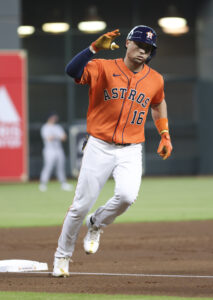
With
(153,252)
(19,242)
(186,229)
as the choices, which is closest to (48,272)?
(153,252)

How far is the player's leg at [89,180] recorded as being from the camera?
6805 millimetres

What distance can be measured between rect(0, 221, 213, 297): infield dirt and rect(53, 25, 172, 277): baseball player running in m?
0.49

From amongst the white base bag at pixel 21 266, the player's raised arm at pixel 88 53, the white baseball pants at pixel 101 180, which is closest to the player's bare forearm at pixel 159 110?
the white baseball pants at pixel 101 180

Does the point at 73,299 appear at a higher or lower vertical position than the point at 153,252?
higher

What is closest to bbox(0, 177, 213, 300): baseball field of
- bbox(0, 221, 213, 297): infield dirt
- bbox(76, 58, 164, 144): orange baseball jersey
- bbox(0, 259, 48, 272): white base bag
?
bbox(0, 221, 213, 297): infield dirt

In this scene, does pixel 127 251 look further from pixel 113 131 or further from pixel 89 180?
pixel 113 131

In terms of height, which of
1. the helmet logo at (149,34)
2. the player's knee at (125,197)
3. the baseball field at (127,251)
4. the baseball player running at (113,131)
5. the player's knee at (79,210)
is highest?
the helmet logo at (149,34)

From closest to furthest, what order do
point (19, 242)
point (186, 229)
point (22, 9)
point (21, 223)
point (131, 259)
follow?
1. point (131, 259)
2. point (19, 242)
3. point (186, 229)
4. point (21, 223)
5. point (22, 9)

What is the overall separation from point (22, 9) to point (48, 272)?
2182 centimetres

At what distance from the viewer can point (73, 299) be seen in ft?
19.3

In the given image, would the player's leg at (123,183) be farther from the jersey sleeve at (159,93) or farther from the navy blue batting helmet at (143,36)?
the navy blue batting helmet at (143,36)

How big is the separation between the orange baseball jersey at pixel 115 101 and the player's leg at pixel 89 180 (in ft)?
0.46

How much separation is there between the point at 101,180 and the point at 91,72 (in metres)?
1.02

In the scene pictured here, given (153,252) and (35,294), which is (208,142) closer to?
(153,252)
